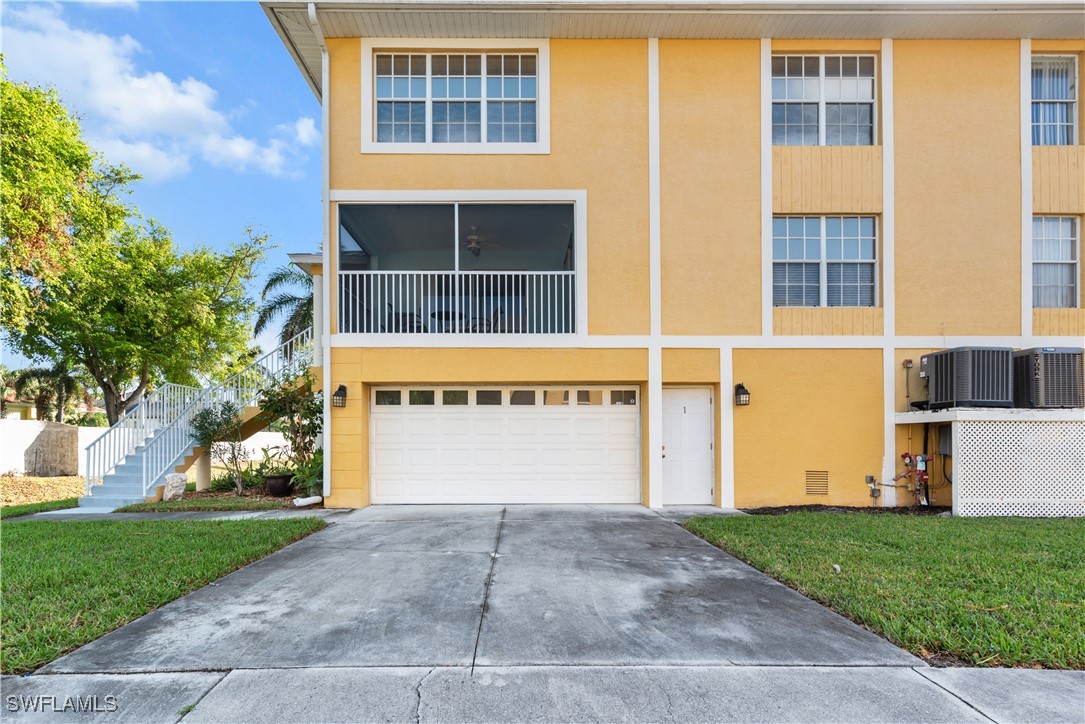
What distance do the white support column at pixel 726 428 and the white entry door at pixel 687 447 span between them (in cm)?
26

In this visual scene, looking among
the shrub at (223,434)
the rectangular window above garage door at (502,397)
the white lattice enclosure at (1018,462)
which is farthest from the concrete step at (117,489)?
the white lattice enclosure at (1018,462)

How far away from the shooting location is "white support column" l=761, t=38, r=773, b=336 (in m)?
8.90

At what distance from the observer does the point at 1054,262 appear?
29.6ft

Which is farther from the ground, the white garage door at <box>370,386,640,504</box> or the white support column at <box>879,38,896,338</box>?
the white support column at <box>879,38,896,338</box>

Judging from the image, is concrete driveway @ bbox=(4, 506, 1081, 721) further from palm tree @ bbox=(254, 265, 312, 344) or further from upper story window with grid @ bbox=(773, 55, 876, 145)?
palm tree @ bbox=(254, 265, 312, 344)

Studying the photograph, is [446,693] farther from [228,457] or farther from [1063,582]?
[228,457]

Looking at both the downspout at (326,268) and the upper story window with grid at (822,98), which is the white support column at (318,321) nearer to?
the downspout at (326,268)

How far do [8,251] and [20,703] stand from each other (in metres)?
14.2

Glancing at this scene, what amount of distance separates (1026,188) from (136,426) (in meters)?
16.2

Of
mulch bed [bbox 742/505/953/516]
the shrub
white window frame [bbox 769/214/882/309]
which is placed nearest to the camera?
mulch bed [bbox 742/505/953/516]

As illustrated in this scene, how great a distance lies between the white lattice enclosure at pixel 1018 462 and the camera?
25.8 ft

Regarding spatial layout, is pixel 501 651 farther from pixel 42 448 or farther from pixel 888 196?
pixel 42 448

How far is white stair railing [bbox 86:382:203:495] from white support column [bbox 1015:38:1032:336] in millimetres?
14804

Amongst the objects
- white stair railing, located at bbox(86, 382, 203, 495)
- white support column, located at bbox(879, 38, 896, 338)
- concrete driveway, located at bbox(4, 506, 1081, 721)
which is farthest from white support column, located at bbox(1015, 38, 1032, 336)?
white stair railing, located at bbox(86, 382, 203, 495)
